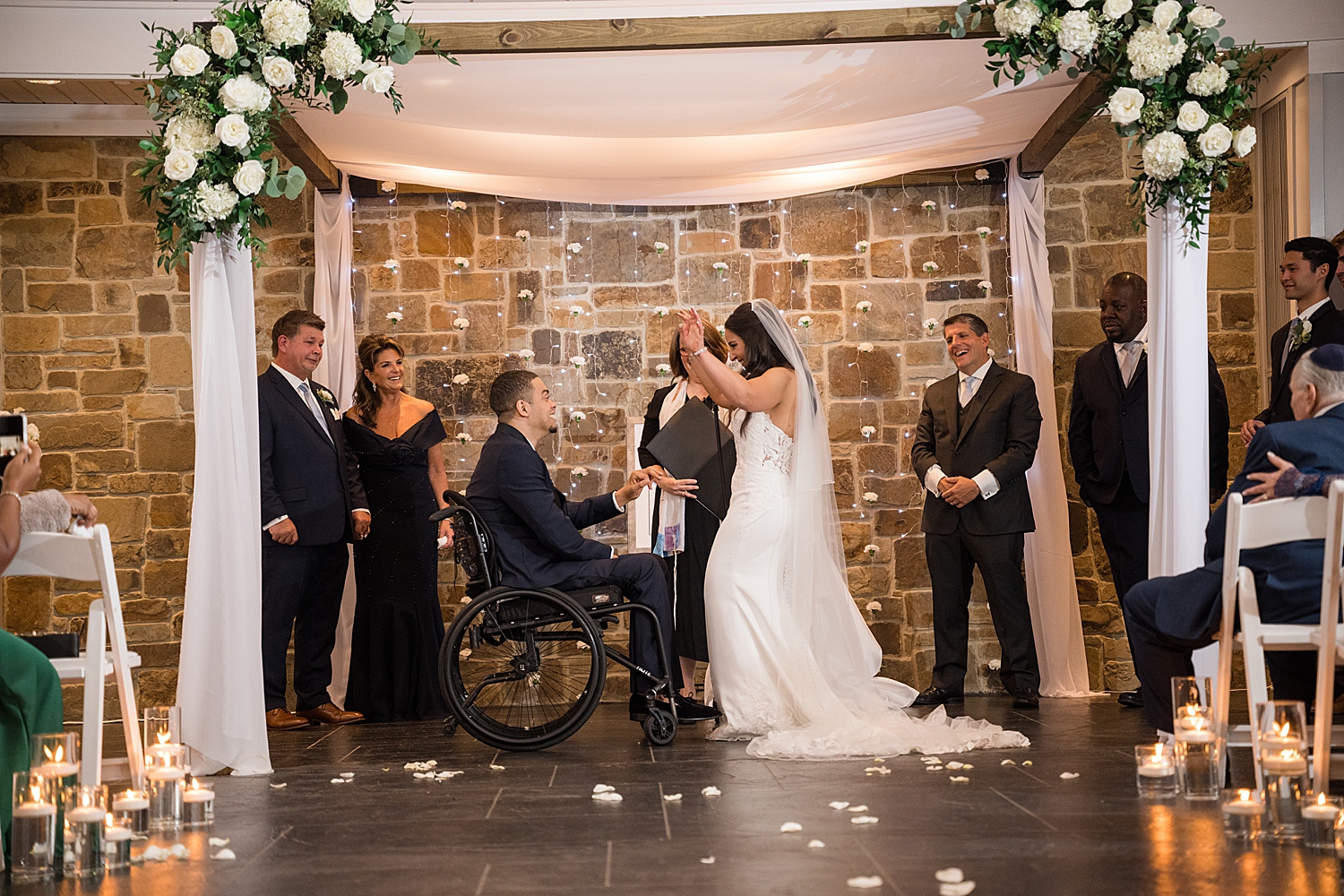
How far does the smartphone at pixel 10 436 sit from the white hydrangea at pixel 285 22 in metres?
1.64

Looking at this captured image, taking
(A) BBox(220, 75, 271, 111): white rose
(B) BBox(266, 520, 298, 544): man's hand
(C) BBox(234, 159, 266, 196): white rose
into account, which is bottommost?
(B) BBox(266, 520, 298, 544): man's hand

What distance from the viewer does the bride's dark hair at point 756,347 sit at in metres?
4.61

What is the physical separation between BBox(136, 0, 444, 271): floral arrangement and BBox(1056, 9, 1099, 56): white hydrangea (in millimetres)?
2244

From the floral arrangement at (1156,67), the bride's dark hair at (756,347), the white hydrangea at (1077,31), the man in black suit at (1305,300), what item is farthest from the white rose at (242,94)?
the man in black suit at (1305,300)

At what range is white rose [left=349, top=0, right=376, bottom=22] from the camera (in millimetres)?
3980

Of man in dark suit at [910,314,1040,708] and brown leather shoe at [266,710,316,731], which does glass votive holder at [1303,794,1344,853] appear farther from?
brown leather shoe at [266,710,316,731]

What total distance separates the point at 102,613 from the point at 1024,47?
346 cm

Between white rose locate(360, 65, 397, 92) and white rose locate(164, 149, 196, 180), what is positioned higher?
white rose locate(360, 65, 397, 92)

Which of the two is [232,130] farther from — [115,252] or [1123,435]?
[1123,435]

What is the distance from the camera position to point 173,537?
600 cm

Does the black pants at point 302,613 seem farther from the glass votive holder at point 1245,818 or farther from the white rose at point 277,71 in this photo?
the glass votive holder at point 1245,818

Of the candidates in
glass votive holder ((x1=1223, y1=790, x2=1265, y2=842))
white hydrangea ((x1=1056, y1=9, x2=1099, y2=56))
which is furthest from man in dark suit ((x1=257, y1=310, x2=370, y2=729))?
glass votive holder ((x1=1223, y1=790, x2=1265, y2=842))

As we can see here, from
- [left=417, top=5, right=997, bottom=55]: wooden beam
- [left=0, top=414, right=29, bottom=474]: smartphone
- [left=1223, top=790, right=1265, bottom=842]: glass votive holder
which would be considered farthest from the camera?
[left=417, top=5, right=997, bottom=55]: wooden beam

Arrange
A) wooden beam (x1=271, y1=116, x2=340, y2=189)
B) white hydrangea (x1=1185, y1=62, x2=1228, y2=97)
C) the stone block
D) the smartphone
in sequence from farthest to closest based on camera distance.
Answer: the stone block < wooden beam (x1=271, y1=116, x2=340, y2=189) < white hydrangea (x1=1185, y1=62, x2=1228, y2=97) < the smartphone
